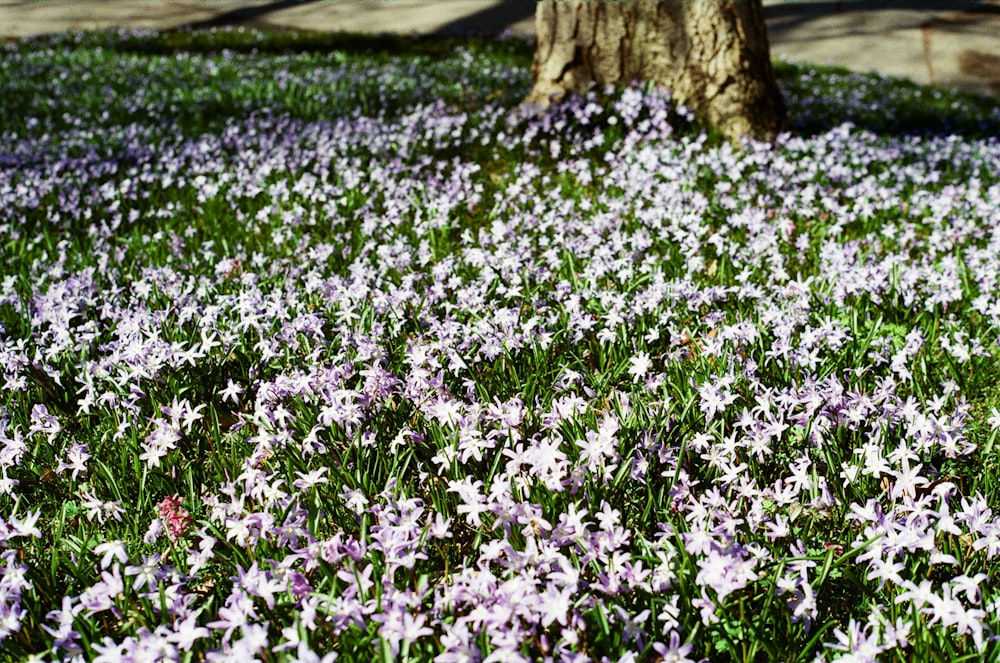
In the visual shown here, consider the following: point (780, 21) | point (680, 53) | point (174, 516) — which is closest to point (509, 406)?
point (174, 516)

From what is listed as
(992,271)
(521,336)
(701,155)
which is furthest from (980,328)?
(701,155)

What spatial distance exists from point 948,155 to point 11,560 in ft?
24.6

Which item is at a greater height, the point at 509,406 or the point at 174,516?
the point at 509,406

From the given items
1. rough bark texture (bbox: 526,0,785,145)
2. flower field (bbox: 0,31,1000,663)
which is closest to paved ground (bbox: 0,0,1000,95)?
rough bark texture (bbox: 526,0,785,145)

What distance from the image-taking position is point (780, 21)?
1908cm

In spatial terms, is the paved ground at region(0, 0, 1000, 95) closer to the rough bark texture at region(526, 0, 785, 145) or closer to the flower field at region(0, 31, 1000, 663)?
the rough bark texture at region(526, 0, 785, 145)

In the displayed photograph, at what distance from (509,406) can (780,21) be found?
755 inches

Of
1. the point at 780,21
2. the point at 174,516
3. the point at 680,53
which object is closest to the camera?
the point at 174,516

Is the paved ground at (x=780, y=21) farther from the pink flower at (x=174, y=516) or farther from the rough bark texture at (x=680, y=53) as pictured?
the pink flower at (x=174, y=516)

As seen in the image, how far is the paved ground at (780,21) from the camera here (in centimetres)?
1600

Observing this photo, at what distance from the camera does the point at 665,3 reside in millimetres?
6984

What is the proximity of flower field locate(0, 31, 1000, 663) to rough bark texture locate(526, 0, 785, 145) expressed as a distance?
36 centimetres

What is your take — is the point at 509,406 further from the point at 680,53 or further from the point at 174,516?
the point at 680,53

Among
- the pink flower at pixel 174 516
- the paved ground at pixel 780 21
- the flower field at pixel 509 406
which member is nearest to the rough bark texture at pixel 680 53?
the flower field at pixel 509 406
